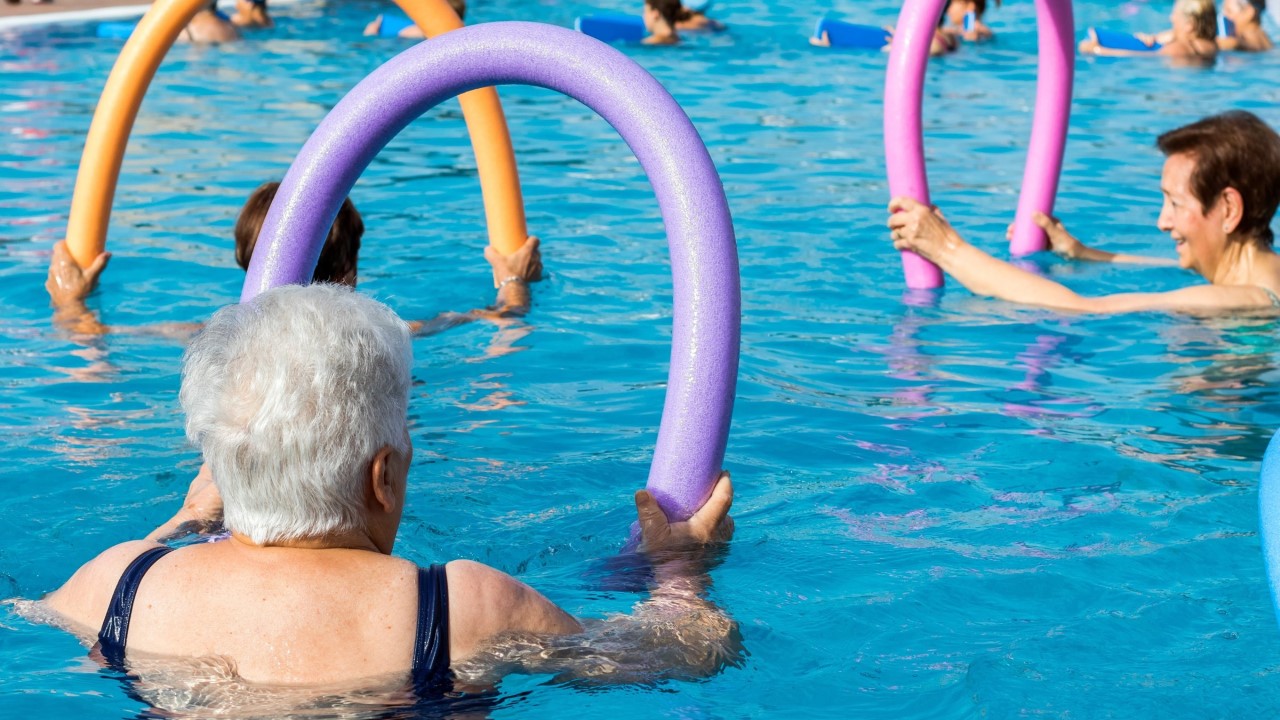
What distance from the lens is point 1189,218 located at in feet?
21.4

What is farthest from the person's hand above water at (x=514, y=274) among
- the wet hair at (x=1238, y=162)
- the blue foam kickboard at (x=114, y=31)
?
the blue foam kickboard at (x=114, y=31)

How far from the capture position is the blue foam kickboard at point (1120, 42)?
15375 mm

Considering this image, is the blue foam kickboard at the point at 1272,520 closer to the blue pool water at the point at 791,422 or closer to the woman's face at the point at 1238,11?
the blue pool water at the point at 791,422

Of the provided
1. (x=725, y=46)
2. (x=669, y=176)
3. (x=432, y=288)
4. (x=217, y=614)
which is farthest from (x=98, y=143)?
(x=725, y=46)

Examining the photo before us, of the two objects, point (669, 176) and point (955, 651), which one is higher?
point (669, 176)

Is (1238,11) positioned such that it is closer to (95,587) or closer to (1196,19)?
(1196,19)

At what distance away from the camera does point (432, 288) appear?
290 inches

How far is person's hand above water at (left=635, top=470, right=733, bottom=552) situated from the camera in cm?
380

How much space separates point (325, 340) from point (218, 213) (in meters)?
6.50

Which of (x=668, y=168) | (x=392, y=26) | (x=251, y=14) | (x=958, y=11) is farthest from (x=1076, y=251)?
(x=251, y=14)

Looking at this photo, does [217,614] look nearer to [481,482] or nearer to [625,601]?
[625,601]

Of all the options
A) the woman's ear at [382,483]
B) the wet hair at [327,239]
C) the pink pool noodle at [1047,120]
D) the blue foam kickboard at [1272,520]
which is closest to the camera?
the blue foam kickboard at [1272,520]

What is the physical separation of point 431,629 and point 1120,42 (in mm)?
14273

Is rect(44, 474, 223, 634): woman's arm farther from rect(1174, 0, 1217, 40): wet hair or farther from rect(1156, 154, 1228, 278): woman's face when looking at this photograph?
rect(1174, 0, 1217, 40): wet hair
